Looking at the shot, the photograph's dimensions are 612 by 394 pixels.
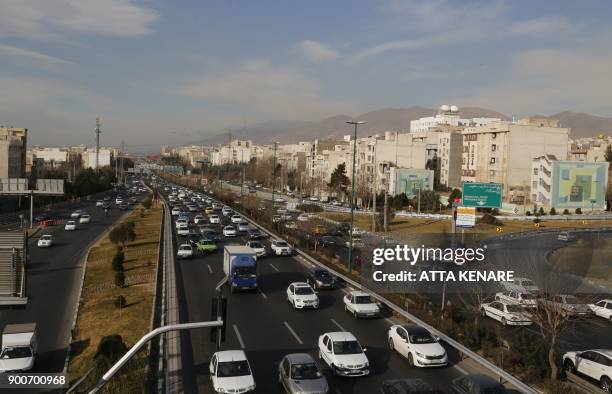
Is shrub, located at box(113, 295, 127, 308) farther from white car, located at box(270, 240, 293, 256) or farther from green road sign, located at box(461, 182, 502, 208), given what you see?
green road sign, located at box(461, 182, 502, 208)

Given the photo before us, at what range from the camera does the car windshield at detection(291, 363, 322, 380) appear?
13906 mm

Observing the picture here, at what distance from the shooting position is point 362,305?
872 inches

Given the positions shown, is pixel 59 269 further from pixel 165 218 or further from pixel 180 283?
pixel 165 218

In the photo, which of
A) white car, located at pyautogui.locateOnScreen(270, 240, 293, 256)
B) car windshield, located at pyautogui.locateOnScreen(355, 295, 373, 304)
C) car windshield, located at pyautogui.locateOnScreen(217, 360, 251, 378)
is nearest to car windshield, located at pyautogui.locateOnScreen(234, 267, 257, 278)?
car windshield, located at pyautogui.locateOnScreen(355, 295, 373, 304)

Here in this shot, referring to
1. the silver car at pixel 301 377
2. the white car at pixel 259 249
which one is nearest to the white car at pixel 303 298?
the silver car at pixel 301 377

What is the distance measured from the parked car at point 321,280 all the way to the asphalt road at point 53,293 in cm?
1165

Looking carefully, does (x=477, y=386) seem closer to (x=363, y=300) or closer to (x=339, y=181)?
(x=363, y=300)

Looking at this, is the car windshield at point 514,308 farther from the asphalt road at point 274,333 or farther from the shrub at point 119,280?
the shrub at point 119,280

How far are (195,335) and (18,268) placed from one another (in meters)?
9.14

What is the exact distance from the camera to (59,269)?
36750 millimetres

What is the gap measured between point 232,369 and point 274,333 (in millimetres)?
5656

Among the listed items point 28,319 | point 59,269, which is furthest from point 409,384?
point 59,269

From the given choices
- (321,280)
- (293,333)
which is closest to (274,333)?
(293,333)

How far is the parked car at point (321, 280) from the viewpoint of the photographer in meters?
27.5
